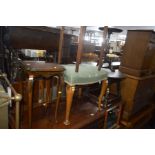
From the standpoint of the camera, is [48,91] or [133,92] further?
[133,92]

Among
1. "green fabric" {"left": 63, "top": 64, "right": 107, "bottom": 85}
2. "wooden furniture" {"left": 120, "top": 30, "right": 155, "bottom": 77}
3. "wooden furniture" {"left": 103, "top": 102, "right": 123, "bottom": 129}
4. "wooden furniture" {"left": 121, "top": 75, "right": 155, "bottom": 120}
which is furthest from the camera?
"wooden furniture" {"left": 121, "top": 75, "right": 155, "bottom": 120}

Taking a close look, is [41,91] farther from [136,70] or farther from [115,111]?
[136,70]

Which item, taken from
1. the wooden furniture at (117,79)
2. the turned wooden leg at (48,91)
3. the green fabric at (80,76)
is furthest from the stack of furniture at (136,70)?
the turned wooden leg at (48,91)

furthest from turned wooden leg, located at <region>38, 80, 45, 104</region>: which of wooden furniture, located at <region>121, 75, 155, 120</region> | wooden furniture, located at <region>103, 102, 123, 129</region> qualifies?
wooden furniture, located at <region>121, 75, 155, 120</region>

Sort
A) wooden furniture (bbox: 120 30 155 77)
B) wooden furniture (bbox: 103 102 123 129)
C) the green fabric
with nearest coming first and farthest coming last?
the green fabric
wooden furniture (bbox: 103 102 123 129)
wooden furniture (bbox: 120 30 155 77)

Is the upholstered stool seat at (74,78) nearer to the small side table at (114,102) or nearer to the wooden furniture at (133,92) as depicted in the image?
the small side table at (114,102)

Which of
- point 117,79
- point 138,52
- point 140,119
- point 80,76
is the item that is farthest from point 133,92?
point 80,76

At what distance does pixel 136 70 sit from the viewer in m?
2.33

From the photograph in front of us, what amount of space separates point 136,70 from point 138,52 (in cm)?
28

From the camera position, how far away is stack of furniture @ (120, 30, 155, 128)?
2.24 meters

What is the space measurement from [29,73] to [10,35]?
2.84 ft

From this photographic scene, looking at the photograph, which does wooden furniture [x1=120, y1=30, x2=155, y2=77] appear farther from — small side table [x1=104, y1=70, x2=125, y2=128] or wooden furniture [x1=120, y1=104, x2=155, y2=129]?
wooden furniture [x1=120, y1=104, x2=155, y2=129]
